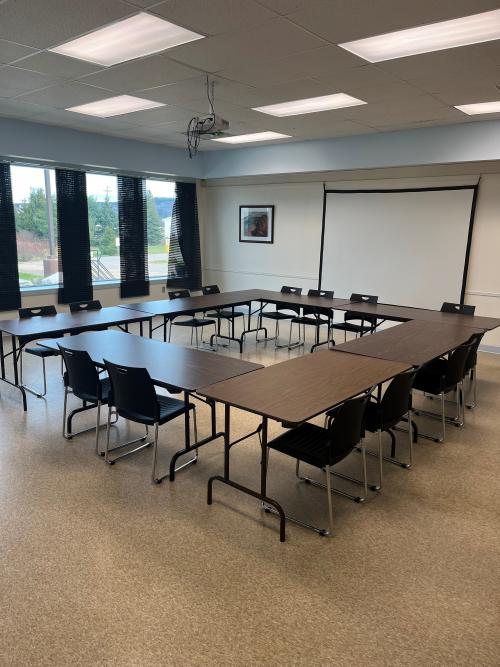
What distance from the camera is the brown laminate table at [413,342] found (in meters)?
3.69

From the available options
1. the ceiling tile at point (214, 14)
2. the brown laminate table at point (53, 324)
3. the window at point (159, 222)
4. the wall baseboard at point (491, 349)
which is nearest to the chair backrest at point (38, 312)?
the brown laminate table at point (53, 324)

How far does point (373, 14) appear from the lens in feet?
9.41

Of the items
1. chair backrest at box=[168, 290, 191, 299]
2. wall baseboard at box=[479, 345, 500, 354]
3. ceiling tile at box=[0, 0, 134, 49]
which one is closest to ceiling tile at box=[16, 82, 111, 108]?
ceiling tile at box=[0, 0, 134, 49]

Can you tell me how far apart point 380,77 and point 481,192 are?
3.11 meters

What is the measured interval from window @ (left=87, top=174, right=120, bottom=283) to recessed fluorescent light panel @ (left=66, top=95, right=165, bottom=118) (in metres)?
2.00

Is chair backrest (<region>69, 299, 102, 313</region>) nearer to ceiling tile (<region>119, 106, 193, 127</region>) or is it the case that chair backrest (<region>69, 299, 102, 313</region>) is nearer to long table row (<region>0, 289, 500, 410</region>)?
long table row (<region>0, 289, 500, 410</region>)

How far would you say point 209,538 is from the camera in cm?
261

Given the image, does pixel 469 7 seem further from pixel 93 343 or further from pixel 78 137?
pixel 78 137

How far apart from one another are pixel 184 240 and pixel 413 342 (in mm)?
5969

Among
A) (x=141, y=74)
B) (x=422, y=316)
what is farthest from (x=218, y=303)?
(x=141, y=74)

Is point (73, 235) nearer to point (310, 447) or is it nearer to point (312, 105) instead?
point (312, 105)

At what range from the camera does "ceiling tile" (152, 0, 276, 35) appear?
2.78m

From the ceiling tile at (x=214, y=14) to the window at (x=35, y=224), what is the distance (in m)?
4.63

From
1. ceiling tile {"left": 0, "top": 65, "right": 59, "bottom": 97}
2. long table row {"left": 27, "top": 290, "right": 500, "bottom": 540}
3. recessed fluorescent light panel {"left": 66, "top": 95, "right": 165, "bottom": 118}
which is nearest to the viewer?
long table row {"left": 27, "top": 290, "right": 500, "bottom": 540}
